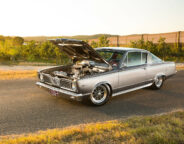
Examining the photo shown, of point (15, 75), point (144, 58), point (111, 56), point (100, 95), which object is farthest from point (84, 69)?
point (15, 75)

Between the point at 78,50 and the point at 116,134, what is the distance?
3499 millimetres

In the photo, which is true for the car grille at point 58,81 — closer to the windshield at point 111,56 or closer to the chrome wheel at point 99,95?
the chrome wheel at point 99,95

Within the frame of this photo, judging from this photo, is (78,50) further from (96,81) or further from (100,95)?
(100,95)

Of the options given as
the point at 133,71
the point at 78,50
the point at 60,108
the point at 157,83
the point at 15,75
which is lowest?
the point at 60,108

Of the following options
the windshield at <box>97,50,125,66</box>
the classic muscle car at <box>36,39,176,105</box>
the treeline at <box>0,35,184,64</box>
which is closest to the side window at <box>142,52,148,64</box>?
the classic muscle car at <box>36,39,176,105</box>

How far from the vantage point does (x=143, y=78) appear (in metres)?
6.39

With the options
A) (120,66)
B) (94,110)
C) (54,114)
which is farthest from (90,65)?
(54,114)

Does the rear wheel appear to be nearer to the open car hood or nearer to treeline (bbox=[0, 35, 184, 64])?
the open car hood

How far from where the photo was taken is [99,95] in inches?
210

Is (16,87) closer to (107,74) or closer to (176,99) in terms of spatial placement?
(107,74)

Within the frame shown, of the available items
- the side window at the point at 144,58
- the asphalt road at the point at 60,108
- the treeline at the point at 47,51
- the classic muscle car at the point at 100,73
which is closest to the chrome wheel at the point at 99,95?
the classic muscle car at the point at 100,73

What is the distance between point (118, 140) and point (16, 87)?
5320 mm

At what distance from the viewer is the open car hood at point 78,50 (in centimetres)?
555

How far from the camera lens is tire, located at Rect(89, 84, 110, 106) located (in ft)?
17.2
